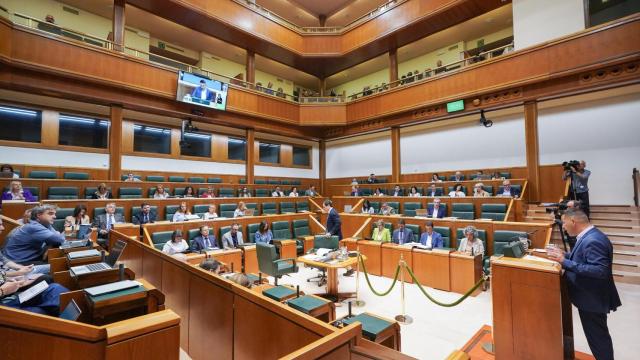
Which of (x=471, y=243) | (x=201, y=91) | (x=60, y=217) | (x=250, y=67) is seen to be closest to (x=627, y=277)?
(x=471, y=243)

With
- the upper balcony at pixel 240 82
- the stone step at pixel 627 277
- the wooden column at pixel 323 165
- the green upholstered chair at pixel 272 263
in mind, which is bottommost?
the stone step at pixel 627 277

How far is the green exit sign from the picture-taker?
26.5 ft

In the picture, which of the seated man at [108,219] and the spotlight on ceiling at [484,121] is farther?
the spotlight on ceiling at [484,121]

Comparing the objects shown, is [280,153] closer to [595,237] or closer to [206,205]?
[206,205]

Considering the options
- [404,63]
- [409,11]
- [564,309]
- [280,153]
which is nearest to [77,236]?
[564,309]

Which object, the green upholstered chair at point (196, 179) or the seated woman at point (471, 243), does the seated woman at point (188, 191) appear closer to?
the green upholstered chair at point (196, 179)

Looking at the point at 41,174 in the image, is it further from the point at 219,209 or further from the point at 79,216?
the point at 219,209

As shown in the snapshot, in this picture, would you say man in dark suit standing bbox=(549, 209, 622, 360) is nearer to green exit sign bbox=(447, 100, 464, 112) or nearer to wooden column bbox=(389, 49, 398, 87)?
green exit sign bbox=(447, 100, 464, 112)

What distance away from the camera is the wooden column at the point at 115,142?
717 cm

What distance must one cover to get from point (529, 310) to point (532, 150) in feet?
22.0

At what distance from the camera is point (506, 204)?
19.1 ft

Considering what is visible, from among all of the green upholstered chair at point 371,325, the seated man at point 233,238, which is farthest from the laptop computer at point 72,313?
the seated man at point 233,238

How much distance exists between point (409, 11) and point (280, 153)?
6.75 meters

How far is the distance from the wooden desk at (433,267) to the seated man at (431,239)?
0.32m
